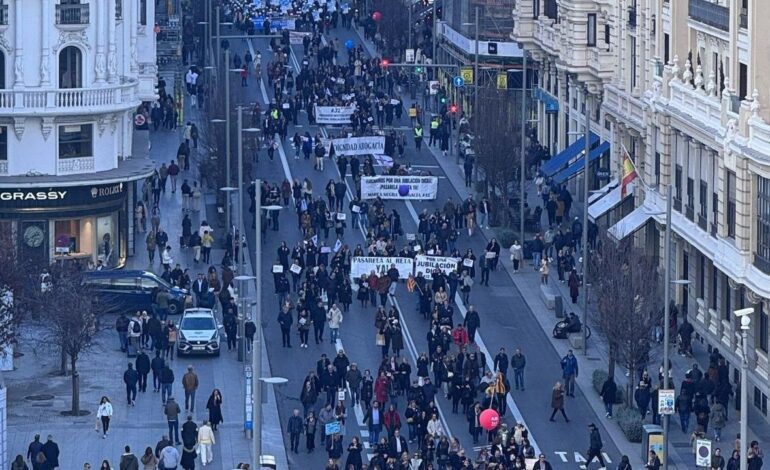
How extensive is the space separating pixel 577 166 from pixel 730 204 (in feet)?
86.9

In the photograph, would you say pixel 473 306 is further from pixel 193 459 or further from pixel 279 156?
pixel 279 156

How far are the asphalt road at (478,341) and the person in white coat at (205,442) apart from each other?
2.50 meters

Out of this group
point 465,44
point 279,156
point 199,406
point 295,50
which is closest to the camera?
point 199,406

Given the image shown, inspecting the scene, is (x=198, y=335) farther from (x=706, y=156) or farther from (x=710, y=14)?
(x=710, y=14)

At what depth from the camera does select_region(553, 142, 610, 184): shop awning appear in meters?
102

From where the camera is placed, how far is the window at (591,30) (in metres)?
105

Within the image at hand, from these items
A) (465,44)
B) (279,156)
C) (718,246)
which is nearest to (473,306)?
(718,246)

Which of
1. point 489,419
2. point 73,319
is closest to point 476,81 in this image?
point 73,319

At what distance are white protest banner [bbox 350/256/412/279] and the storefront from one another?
9150 millimetres

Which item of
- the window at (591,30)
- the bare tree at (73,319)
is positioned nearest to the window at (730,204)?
the bare tree at (73,319)

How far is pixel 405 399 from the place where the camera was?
243 ft

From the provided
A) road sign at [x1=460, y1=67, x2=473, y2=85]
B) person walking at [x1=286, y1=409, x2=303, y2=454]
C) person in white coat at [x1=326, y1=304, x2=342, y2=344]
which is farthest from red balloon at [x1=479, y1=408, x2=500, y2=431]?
road sign at [x1=460, y1=67, x2=473, y2=85]

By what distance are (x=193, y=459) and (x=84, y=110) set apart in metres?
25.3

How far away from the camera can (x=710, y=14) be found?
81625 mm
